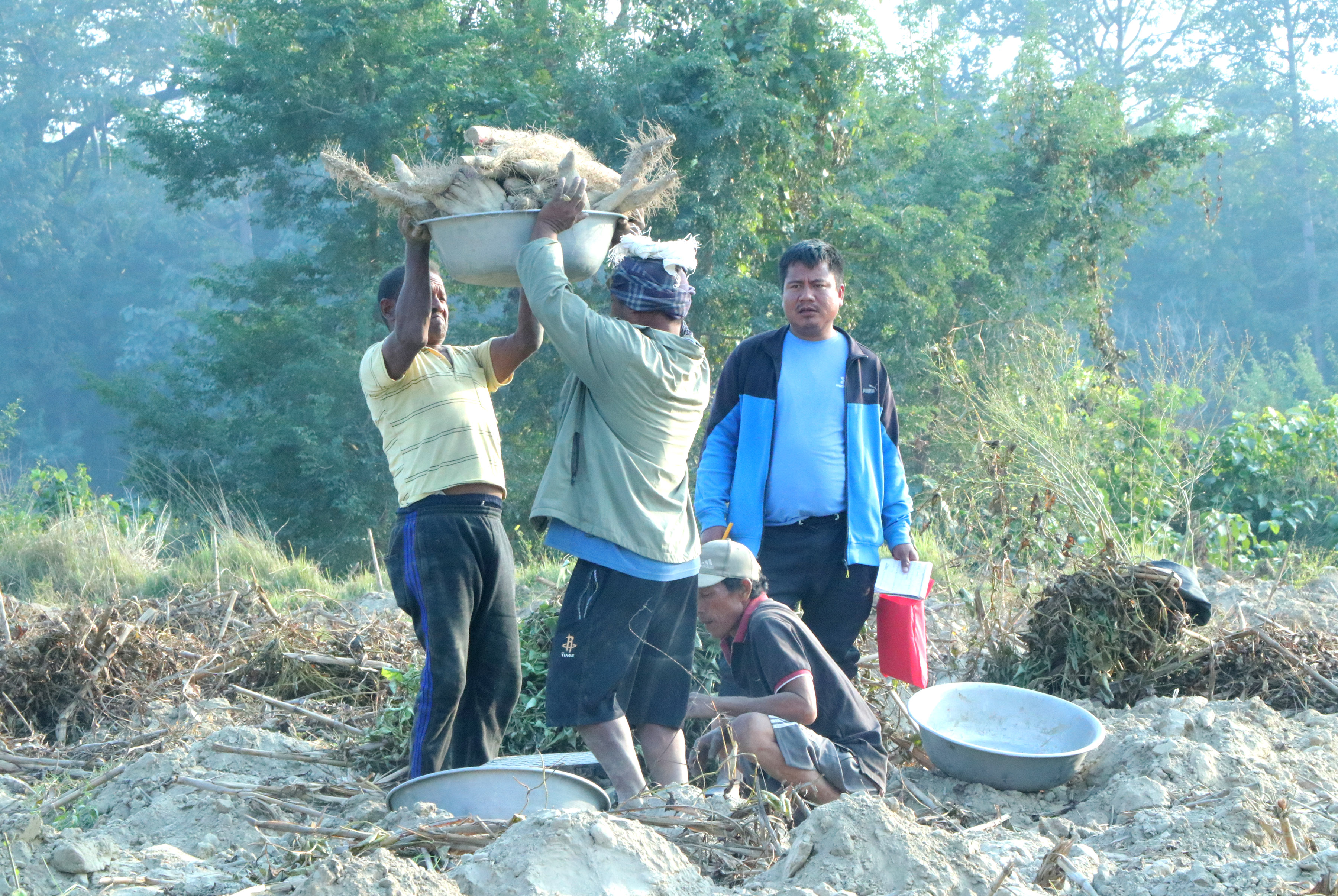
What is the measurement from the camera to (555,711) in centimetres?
324

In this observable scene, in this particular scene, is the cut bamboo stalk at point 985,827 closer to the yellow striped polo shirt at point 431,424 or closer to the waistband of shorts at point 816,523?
the waistband of shorts at point 816,523

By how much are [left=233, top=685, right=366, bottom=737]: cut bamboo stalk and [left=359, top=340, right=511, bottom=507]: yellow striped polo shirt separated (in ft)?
4.53

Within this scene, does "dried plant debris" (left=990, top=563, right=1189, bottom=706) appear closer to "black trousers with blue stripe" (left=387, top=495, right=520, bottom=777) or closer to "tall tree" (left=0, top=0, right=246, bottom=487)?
"black trousers with blue stripe" (left=387, top=495, right=520, bottom=777)

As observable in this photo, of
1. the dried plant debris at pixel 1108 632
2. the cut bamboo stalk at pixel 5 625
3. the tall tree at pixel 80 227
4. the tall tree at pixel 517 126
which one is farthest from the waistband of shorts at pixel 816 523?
the tall tree at pixel 80 227

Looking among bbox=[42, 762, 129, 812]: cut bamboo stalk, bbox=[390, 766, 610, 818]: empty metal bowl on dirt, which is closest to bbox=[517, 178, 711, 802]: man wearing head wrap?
bbox=[390, 766, 610, 818]: empty metal bowl on dirt

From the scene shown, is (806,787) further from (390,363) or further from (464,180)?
(464,180)

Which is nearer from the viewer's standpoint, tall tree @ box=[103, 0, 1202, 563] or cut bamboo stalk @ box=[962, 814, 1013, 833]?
cut bamboo stalk @ box=[962, 814, 1013, 833]

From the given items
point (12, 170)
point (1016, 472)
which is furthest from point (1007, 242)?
point (12, 170)

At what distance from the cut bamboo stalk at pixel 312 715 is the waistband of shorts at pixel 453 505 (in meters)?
1.39

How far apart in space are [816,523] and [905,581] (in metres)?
0.35

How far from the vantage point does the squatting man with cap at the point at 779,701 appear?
327cm

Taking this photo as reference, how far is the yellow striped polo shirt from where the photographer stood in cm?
356

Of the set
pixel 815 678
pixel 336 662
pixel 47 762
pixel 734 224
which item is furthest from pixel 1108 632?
pixel 734 224

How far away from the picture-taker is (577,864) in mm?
2451
